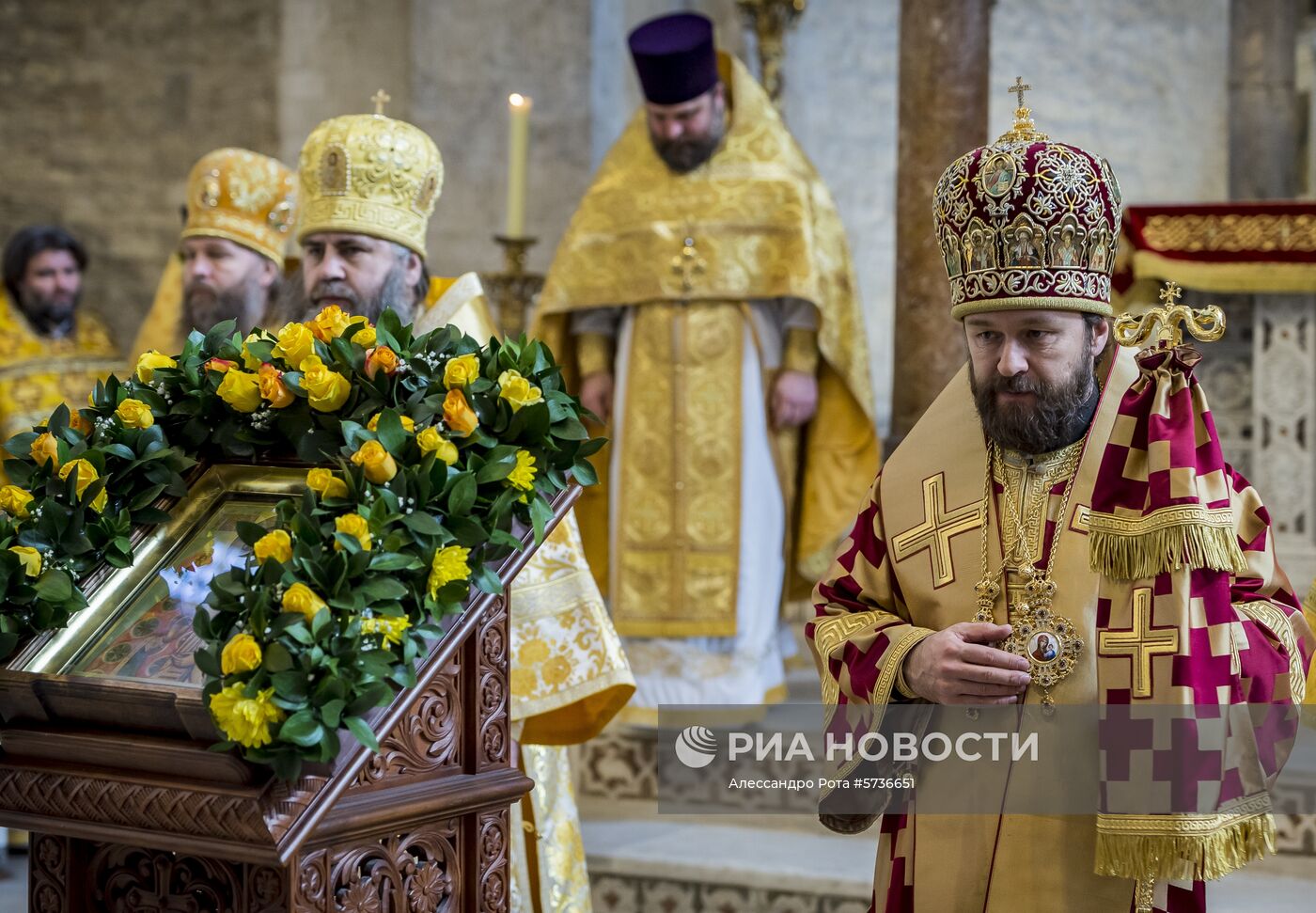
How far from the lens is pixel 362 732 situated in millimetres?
1936

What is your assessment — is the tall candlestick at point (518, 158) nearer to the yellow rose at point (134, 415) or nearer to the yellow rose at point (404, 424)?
the yellow rose at point (134, 415)

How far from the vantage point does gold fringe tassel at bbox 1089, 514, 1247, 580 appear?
222cm

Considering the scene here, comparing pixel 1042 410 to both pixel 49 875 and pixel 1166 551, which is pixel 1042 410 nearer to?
pixel 1166 551

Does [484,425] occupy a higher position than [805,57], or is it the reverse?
[805,57]

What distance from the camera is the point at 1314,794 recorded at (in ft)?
14.6

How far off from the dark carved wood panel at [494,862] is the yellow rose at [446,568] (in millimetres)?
360

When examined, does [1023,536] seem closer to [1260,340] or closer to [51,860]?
[51,860]

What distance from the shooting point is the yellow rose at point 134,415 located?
94.1 inches

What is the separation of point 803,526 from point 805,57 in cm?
365

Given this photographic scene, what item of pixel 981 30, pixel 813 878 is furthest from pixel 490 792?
pixel 981 30

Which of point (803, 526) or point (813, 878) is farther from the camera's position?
point (803, 526)

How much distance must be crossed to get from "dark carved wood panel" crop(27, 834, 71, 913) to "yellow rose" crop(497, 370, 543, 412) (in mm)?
821

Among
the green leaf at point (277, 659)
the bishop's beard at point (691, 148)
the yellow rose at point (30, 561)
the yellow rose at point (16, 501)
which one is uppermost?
the bishop's beard at point (691, 148)

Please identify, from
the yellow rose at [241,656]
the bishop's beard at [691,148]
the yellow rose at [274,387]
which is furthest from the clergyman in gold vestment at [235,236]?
the yellow rose at [241,656]
